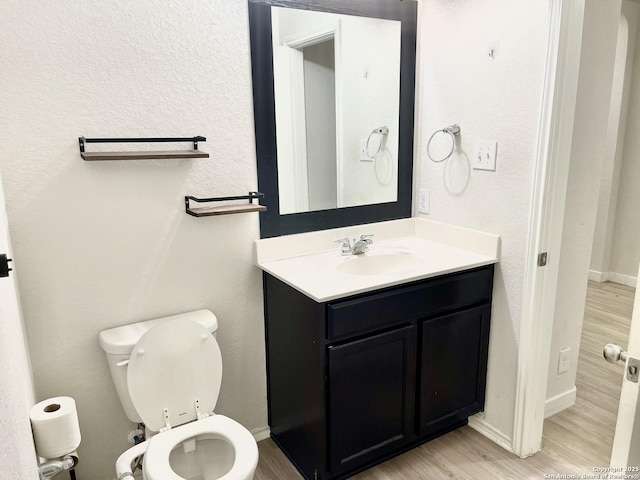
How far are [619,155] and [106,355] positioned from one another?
4.13 m

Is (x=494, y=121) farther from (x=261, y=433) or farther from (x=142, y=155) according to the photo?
(x=261, y=433)

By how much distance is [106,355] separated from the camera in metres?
1.78

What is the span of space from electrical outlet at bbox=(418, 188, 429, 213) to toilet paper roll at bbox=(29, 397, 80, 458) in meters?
1.76

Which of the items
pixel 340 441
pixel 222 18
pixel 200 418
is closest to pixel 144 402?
pixel 200 418

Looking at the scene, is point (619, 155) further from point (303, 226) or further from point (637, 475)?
point (637, 475)

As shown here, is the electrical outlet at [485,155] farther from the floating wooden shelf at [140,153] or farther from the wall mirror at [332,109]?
the floating wooden shelf at [140,153]

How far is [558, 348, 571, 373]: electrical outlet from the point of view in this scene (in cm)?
238

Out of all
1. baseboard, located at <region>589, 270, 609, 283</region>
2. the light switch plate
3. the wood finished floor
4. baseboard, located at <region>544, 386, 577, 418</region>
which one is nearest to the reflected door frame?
the light switch plate

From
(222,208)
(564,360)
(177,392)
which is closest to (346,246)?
(222,208)

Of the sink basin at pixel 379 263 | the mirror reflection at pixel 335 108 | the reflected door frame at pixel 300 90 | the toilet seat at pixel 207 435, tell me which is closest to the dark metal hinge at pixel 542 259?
the sink basin at pixel 379 263

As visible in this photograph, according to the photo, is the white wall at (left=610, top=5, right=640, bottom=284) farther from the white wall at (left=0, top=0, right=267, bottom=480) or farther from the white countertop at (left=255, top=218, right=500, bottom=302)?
the white wall at (left=0, top=0, right=267, bottom=480)

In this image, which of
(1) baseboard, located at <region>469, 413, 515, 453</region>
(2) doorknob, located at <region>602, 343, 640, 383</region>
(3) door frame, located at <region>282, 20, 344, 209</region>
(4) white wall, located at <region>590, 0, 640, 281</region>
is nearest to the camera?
(2) doorknob, located at <region>602, 343, 640, 383</region>

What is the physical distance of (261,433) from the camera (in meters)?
2.27

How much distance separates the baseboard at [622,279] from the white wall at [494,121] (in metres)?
2.61
